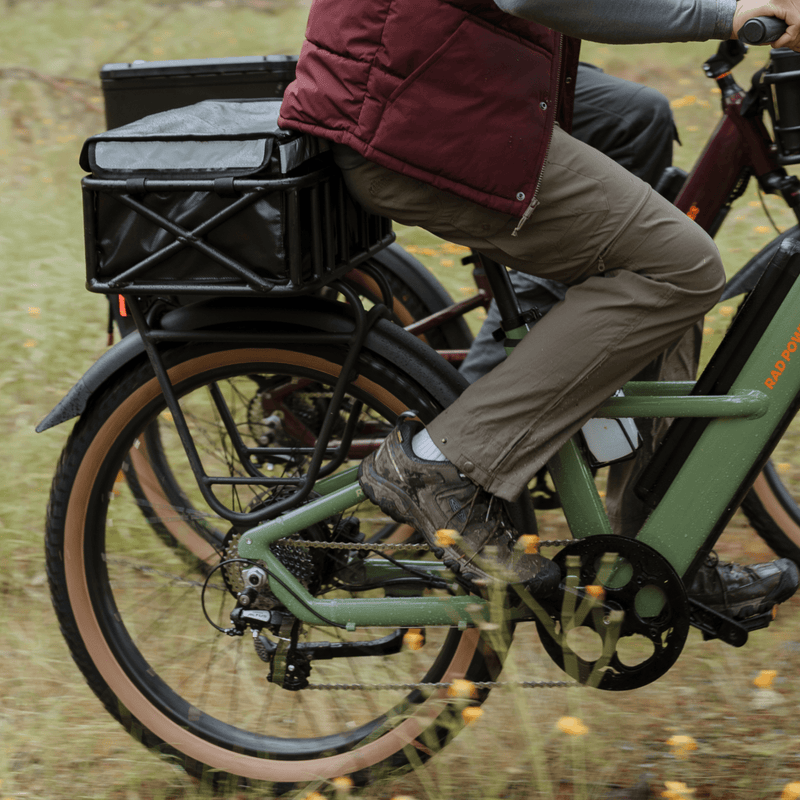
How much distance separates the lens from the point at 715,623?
84.0 inches

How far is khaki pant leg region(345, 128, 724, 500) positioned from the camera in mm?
1762

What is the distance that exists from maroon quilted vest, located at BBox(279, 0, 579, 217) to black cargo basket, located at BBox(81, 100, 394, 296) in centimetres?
12

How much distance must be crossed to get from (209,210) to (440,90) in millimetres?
475

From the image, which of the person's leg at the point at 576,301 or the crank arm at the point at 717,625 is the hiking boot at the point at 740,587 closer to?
the crank arm at the point at 717,625

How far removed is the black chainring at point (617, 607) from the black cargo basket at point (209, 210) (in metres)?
0.80

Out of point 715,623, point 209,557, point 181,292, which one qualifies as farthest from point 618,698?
point 181,292

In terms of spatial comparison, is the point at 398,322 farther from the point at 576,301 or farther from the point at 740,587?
the point at 740,587

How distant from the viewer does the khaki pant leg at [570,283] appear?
176cm

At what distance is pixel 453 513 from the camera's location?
1930 mm

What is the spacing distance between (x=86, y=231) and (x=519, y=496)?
103 cm

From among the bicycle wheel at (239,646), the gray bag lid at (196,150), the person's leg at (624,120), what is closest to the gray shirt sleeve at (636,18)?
the gray bag lid at (196,150)

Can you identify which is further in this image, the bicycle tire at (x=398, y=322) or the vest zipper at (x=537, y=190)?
the bicycle tire at (x=398, y=322)

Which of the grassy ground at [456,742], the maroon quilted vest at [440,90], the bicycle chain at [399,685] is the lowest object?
the grassy ground at [456,742]

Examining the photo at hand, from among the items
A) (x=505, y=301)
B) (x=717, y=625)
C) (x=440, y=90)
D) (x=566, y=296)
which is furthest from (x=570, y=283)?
(x=717, y=625)
